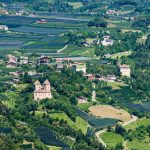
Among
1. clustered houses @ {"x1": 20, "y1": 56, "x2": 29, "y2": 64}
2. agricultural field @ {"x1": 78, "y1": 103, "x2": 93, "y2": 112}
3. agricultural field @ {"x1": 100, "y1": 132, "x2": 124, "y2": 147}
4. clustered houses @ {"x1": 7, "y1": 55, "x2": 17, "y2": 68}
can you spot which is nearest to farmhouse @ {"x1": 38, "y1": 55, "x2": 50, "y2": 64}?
clustered houses @ {"x1": 20, "y1": 56, "x2": 29, "y2": 64}

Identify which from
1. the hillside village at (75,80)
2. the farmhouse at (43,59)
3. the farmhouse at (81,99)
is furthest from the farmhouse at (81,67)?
the farmhouse at (81,99)

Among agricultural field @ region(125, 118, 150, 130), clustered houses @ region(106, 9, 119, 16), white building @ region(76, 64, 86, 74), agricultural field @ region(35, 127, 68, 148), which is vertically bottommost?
clustered houses @ region(106, 9, 119, 16)

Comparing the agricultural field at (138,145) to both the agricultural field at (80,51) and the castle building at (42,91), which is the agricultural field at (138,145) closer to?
the castle building at (42,91)

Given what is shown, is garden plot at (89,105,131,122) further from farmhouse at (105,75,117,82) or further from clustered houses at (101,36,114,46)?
clustered houses at (101,36,114,46)

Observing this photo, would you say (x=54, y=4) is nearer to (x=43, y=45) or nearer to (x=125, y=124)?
(x=43, y=45)

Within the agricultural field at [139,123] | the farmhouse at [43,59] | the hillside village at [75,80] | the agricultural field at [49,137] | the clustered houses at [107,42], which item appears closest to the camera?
the agricultural field at [49,137]

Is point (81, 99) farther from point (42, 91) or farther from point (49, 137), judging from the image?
point (49, 137)
